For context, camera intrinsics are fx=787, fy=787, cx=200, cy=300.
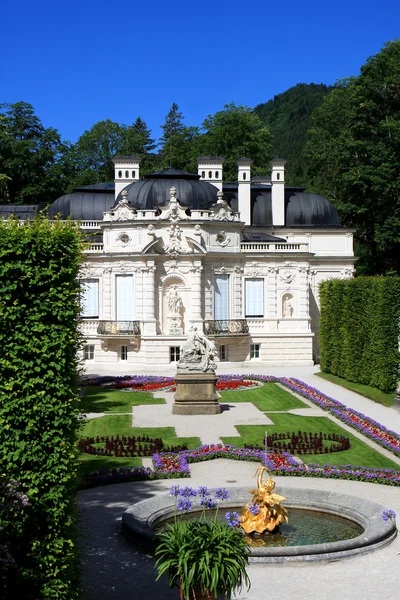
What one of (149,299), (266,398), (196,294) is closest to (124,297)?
(149,299)

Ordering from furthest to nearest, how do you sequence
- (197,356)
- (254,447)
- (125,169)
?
(125,169) < (197,356) < (254,447)

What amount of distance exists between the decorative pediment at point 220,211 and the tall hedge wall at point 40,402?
35566mm

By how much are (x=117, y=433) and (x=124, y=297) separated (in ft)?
69.9

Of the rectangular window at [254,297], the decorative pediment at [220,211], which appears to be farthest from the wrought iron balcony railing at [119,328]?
the decorative pediment at [220,211]

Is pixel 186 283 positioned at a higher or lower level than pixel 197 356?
higher

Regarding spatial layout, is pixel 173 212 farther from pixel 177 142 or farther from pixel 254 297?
pixel 177 142

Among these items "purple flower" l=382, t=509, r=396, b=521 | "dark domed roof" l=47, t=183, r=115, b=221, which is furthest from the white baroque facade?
"purple flower" l=382, t=509, r=396, b=521

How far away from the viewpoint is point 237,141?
75.9m

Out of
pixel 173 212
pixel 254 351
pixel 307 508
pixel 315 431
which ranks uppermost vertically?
pixel 173 212

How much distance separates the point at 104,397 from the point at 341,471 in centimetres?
Result: 1684

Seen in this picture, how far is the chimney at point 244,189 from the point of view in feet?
176

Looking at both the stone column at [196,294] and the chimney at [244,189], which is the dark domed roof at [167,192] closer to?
the stone column at [196,294]

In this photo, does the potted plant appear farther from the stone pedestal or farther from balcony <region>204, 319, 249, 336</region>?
balcony <region>204, 319, 249, 336</region>

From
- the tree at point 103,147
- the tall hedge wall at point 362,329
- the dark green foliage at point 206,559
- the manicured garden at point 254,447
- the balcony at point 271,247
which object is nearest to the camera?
the dark green foliage at point 206,559
